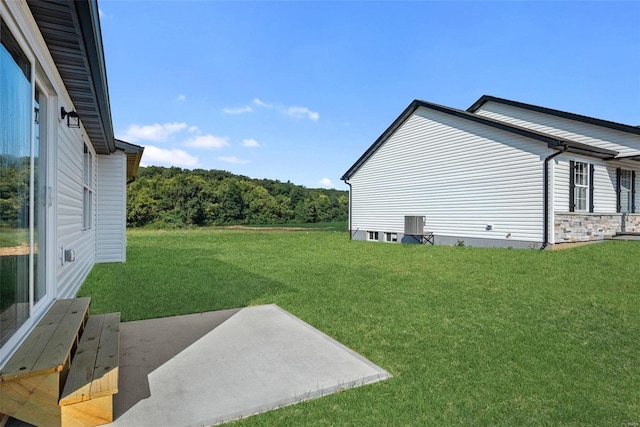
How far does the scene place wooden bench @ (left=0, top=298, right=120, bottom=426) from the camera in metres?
1.91

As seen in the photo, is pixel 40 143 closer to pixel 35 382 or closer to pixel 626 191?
pixel 35 382

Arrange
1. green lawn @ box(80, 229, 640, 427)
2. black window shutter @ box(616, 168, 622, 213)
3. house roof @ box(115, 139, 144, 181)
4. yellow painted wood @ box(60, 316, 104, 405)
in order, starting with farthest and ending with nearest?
black window shutter @ box(616, 168, 622, 213), house roof @ box(115, 139, 144, 181), green lawn @ box(80, 229, 640, 427), yellow painted wood @ box(60, 316, 104, 405)

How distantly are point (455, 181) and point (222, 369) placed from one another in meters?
12.1

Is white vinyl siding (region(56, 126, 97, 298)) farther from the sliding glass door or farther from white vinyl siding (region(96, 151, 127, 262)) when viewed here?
white vinyl siding (region(96, 151, 127, 262))

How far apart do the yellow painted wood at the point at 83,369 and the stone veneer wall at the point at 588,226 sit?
11578 mm

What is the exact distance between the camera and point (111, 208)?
379 inches

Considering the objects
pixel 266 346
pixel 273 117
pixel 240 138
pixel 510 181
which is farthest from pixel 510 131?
pixel 240 138

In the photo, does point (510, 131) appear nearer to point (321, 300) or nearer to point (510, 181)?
point (510, 181)

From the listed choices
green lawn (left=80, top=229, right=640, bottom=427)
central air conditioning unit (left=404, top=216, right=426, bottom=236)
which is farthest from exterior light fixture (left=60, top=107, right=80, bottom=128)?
central air conditioning unit (left=404, top=216, right=426, bottom=236)

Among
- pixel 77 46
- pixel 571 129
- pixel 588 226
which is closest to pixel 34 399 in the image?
pixel 77 46

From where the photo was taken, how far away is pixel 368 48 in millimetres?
15711

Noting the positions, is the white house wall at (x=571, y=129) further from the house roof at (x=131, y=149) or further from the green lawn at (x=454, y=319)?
the house roof at (x=131, y=149)

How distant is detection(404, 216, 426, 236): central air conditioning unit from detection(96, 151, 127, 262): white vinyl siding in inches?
405

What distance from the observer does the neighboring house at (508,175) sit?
35.0 feet
